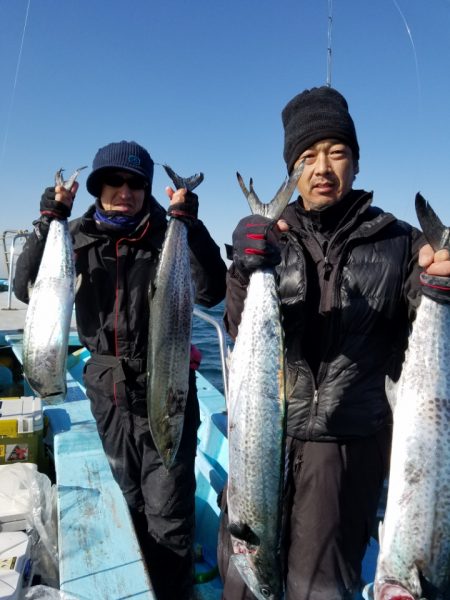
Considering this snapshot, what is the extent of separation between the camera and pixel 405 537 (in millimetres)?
1828

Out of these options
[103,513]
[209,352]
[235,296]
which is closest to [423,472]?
[235,296]

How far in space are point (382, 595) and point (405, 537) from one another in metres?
0.26

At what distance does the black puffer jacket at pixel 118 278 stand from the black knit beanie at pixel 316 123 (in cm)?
81

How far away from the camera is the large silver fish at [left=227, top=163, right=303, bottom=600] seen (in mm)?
2047

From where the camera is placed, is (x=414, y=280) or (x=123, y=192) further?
(x=123, y=192)

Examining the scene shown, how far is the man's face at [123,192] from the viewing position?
2995 mm

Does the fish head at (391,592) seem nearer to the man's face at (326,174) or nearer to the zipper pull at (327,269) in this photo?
the zipper pull at (327,269)

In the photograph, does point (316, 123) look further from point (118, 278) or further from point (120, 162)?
point (118, 278)

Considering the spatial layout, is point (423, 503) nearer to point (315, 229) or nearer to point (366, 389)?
point (366, 389)

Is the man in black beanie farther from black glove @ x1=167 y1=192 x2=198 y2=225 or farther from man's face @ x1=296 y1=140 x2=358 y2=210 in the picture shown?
black glove @ x1=167 y1=192 x2=198 y2=225

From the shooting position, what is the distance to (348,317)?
211 centimetres

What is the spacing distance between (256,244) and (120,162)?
55.5 inches

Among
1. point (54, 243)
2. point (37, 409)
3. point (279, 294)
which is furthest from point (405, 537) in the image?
point (37, 409)

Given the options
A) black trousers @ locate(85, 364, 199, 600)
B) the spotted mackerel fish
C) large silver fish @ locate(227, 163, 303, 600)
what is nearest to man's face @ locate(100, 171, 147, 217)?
the spotted mackerel fish
